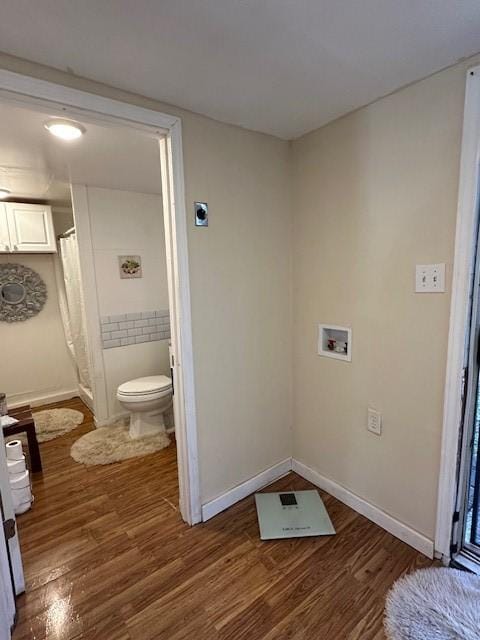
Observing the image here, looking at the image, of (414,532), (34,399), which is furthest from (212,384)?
(34,399)

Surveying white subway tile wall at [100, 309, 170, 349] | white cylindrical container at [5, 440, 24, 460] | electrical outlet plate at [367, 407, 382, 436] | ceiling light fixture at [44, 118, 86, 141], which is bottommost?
white cylindrical container at [5, 440, 24, 460]

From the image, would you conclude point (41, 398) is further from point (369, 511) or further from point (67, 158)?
point (369, 511)

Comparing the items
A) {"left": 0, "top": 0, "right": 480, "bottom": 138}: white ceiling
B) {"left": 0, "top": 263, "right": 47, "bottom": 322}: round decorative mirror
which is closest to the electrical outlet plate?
{"left": 0, "top": 0, "right": 480, "bottom": 138}: white ceiling

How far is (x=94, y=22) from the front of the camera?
984mm

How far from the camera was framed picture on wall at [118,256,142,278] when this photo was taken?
9.94 ft

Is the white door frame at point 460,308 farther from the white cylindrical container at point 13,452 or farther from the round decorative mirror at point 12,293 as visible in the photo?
the round decorative mirror at point 12,293

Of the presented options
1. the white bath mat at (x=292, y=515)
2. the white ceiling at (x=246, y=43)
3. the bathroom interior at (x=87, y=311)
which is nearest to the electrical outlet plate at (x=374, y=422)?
the white bath mat at (x=292, y=515)

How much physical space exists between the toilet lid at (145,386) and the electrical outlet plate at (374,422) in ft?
5.45

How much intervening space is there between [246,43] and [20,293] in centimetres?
332

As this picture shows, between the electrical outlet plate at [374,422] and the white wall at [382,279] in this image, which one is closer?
the white wall at [382,279]

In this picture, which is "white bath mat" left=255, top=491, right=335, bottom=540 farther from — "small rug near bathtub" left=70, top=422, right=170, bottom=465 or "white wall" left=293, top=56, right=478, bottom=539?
"small rug near bathtub" left=70, top=422, right=170, bottom=465

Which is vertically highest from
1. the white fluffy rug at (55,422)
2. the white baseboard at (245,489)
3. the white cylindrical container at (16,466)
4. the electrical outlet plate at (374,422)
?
the electrical outlet plate at (374,422)

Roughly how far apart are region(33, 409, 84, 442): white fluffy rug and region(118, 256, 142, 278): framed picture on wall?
1.48m

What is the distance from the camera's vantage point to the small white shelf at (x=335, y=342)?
1799mm
